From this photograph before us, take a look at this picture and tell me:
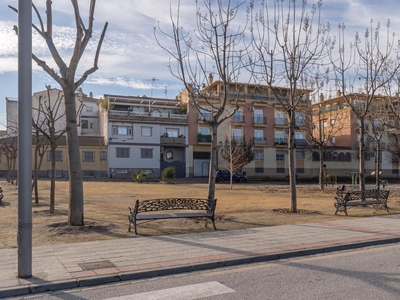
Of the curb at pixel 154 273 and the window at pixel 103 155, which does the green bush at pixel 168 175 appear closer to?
the window at pixel 103 155

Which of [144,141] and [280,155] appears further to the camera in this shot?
[280,155]

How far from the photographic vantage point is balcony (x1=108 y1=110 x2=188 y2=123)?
2048 inches

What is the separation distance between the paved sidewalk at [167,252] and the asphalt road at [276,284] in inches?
9.0

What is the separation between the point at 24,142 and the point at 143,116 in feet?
158

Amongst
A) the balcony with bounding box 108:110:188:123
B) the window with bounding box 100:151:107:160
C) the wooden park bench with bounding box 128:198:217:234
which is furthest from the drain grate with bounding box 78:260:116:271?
the window with bounding box 100:151:107:160

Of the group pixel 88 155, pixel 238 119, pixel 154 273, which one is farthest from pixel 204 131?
pixel 154 273

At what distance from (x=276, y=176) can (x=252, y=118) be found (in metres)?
8.97

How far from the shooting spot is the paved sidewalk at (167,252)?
583 centimetres

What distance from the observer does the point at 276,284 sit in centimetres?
570

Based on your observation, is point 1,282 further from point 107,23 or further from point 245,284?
point 107,23

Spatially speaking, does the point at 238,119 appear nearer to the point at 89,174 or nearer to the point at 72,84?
the point at 89,174

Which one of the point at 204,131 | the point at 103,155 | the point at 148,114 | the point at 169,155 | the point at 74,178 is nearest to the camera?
the point at 74,178

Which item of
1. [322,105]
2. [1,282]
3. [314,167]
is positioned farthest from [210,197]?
[314,167]

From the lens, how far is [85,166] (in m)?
51.1
